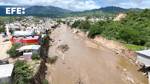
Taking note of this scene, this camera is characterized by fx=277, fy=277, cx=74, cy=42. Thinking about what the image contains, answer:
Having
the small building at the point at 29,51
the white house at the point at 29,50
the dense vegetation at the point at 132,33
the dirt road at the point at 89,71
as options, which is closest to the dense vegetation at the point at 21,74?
the dirt road at the point at 89,71

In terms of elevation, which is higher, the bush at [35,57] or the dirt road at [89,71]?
the bush at [35,57]

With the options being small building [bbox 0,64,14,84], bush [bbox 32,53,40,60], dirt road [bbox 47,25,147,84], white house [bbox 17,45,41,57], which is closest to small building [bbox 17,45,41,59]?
white house [bbox 17,45,41,57]

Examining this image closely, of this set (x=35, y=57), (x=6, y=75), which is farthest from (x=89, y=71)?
(x=6, y=75)

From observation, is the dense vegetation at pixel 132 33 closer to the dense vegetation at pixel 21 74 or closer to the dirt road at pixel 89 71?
the dirt road at pixel 89 71

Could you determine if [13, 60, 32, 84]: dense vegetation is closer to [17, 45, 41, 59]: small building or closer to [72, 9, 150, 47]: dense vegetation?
[17, 45, 41, 59]: small building

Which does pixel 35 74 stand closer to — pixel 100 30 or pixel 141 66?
pixel 141 66

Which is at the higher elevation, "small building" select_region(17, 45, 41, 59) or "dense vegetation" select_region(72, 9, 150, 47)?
"dense vegetation" select_region(72, 9, 150, 47)

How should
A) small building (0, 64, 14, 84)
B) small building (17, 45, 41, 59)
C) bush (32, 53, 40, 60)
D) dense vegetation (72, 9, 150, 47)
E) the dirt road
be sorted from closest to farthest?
small building (0, 64, 14, 84), the dirt road, bush (32, 53, 40, 60), small building (17, 45, 41, 59), dense vegetation (72, 9, 150, 47)

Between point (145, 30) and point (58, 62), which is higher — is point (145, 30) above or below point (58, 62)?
above

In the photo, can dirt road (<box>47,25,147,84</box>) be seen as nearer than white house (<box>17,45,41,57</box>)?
Yes

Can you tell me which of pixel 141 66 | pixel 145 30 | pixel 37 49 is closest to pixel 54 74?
pixel 37 49

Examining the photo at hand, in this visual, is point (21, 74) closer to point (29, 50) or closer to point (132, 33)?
point (29, 50)
